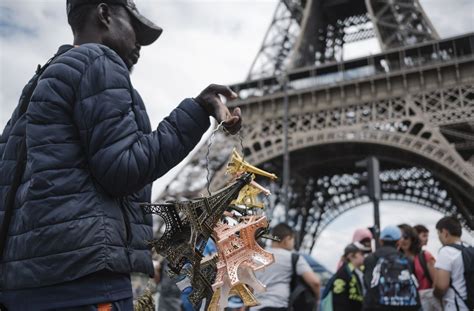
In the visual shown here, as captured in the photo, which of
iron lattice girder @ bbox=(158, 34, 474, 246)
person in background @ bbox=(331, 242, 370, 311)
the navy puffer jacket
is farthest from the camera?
iron lattice girder @ bbox=(158, 34, 474, 246)

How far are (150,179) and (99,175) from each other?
0.49ft

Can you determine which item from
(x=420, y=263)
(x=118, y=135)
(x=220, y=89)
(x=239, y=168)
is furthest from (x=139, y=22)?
(x=420, y=263)

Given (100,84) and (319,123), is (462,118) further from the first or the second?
(100,84)

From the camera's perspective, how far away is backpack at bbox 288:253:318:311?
159 inches

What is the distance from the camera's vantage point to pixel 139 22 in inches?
66.6

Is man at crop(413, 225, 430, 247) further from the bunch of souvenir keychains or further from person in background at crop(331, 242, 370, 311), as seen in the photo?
the bunch of souvenir keychains

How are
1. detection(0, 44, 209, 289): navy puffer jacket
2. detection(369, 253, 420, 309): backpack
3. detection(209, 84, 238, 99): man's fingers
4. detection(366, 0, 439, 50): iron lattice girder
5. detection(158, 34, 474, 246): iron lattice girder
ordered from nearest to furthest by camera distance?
detection(0, 44, 209, 289): navy puffer jacket < detection(209, 84, 238, 99): man's fingers < detection(369, 253, 420, 309): backpack < detection(158, 34, 474, 246): iron lattice girder < detection(366, 0, 439, 50): iron lattice girder

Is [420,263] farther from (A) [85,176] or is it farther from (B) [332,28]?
(B) [332,28]

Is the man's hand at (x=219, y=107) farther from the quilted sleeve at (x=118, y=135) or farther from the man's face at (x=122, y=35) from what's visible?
the man's face at (x=122, y=35)

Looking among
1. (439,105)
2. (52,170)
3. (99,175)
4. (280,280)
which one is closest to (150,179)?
(99,175)

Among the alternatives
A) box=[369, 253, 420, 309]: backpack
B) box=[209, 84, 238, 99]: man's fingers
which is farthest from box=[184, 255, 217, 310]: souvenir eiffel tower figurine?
box=[369, 253, 420, 309]: backpack

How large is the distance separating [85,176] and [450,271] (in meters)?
3.29

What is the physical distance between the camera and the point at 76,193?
4.50 feet

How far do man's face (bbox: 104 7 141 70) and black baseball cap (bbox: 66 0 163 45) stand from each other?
17 millimetres
